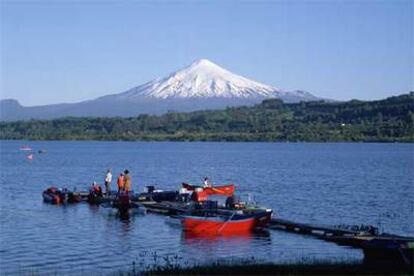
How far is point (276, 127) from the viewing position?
7008 inches

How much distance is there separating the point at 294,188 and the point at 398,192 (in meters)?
6.56

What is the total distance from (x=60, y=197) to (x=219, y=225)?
14089 mm

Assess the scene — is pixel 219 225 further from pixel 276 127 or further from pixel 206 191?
pixel 276 127

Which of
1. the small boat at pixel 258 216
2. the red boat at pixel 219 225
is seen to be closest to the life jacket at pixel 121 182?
the small boat at pixel 258 216

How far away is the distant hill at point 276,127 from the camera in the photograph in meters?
162

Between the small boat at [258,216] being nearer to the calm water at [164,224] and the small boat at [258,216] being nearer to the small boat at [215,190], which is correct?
the calm water at [164,224]

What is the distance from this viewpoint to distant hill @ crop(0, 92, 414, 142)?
16225 centimetres

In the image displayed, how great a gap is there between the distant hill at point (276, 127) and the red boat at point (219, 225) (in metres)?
127

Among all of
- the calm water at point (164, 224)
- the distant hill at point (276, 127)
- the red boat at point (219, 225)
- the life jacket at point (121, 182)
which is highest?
the distant hill at point (276, 127)

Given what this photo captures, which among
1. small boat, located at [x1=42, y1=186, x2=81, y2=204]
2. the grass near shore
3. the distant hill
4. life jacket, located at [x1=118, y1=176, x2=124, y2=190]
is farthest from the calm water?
the distant hill

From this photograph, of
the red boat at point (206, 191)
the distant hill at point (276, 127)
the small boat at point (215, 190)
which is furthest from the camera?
the distant hill at point (276, 127)

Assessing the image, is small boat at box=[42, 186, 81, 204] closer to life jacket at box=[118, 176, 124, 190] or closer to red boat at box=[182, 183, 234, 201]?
life jacket at box=[118, 176, 124, 190]

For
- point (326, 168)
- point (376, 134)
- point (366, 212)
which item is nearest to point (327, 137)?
point (376, 134)

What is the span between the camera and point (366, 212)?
35906mm
